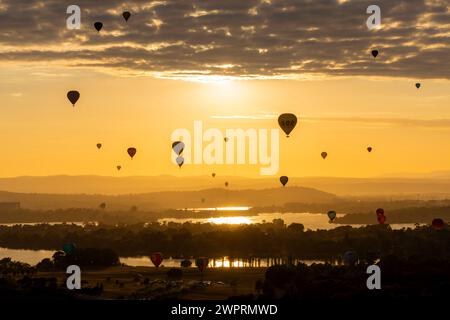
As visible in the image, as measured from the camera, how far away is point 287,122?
9219 centimetres

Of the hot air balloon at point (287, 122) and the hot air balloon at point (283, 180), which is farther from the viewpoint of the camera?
the hot air balloon at point (283, 180)

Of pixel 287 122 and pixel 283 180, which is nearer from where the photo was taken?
pixel 287 122

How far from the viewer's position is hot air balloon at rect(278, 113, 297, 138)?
91312mm

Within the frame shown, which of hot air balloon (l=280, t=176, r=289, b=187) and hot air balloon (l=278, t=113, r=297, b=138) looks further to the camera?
hot air balloon (l=280, t=176, r=289, b=187)

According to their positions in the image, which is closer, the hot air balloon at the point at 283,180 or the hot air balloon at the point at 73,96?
the hot air balloon at the point at 73,96

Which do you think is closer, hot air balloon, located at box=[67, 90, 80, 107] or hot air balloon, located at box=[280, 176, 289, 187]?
hot air balloon, located at box=[67, 90, 80, 107]

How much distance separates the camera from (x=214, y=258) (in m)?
191

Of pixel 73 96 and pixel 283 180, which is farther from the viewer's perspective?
pixel 283 180

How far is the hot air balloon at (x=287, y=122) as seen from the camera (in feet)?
300
